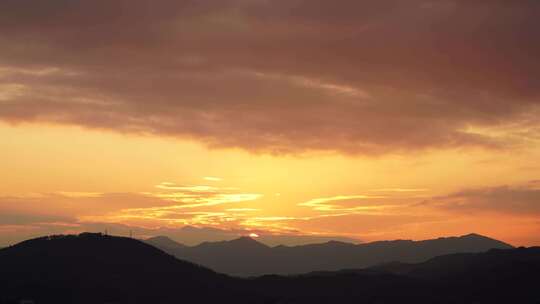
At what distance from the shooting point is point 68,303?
575 feet

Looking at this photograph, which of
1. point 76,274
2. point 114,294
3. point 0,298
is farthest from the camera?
point 76,274

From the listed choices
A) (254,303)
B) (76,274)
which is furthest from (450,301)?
(76,274)

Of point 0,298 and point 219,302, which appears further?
point 219,302

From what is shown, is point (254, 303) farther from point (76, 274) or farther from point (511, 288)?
point (511, 288)

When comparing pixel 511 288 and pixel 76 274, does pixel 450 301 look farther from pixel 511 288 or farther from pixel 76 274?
pixel 76 274

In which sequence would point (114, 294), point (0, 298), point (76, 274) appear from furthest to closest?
point (76, 274) → point (114, 294) → point (0, 298)

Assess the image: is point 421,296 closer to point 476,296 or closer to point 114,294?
point 476,296

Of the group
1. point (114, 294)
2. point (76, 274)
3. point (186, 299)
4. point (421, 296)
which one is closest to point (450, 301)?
point (421, 296)

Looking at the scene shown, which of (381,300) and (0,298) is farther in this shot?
(381,300)

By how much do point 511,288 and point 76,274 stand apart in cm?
13118

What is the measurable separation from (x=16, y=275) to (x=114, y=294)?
32.4 metres

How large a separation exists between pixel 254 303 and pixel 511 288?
77.7 meters

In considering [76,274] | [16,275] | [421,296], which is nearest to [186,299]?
[76,274]

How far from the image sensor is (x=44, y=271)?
199 m
